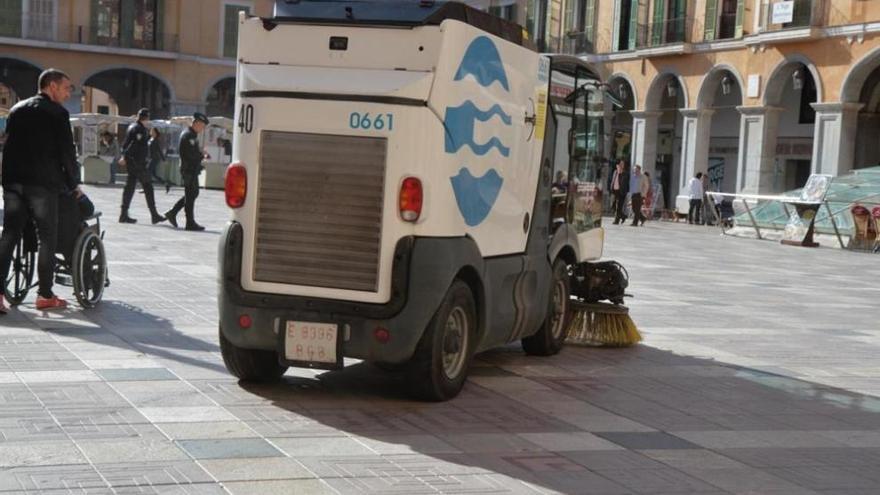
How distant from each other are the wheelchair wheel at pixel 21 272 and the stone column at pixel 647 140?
1350 inches

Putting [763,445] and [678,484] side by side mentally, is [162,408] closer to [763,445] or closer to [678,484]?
[678,484]

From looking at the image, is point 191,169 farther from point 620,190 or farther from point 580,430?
point 620,190

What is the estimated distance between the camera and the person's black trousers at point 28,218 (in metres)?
9.79

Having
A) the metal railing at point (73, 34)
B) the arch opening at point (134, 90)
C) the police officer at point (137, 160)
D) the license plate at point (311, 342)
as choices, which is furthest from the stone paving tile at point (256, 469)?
the arch opening at point (134, 90)

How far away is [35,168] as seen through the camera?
9.73 m

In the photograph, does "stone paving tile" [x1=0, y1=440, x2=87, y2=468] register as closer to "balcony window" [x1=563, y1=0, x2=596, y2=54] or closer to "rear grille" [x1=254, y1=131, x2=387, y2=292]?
"rear grille" [x1=254, y1=131, x2=387, y2=292]

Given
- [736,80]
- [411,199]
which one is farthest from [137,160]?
[736,80]

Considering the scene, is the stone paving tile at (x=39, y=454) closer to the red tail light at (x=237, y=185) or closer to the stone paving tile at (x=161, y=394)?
the stone paving tile at (x=161, y=394)

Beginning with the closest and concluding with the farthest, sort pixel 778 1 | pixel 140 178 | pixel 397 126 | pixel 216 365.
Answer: pixel 397 126, pixel 216 365, pixel 140 178, pixel 778 1

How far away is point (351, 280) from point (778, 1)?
31.9 meters

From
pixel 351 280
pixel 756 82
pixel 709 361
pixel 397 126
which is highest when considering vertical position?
pixel 756 82

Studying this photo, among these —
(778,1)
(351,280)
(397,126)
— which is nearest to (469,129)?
(397,126)

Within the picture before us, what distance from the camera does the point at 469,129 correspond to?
756 centimetres

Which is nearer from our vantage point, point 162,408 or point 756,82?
point 162,408
